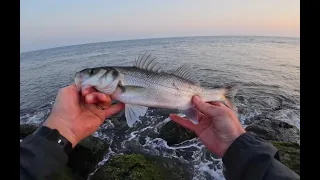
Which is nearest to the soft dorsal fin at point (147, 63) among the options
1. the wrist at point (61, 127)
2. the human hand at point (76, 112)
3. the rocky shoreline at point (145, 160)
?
the human hand at point (76, 112)

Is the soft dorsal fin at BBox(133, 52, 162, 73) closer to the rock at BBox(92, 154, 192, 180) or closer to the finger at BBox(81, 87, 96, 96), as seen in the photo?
the finger at BBox(81, 87, 96, 96)

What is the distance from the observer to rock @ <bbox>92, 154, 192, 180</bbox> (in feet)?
24.2

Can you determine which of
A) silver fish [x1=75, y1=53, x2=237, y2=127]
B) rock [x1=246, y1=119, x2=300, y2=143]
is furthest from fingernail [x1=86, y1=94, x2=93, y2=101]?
rock [x1=246, y1=119, x2=300, y2=143]

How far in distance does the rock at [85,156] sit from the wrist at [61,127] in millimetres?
4262

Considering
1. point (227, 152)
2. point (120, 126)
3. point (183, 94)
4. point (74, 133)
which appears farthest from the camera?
point (120, 126)

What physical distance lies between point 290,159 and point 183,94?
4683 millimetres

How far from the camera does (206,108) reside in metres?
4.59

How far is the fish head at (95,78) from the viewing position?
4441 millimetres

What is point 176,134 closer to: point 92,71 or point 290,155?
point 290,155

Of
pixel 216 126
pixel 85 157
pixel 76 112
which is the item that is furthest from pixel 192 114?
pixel 85 157
